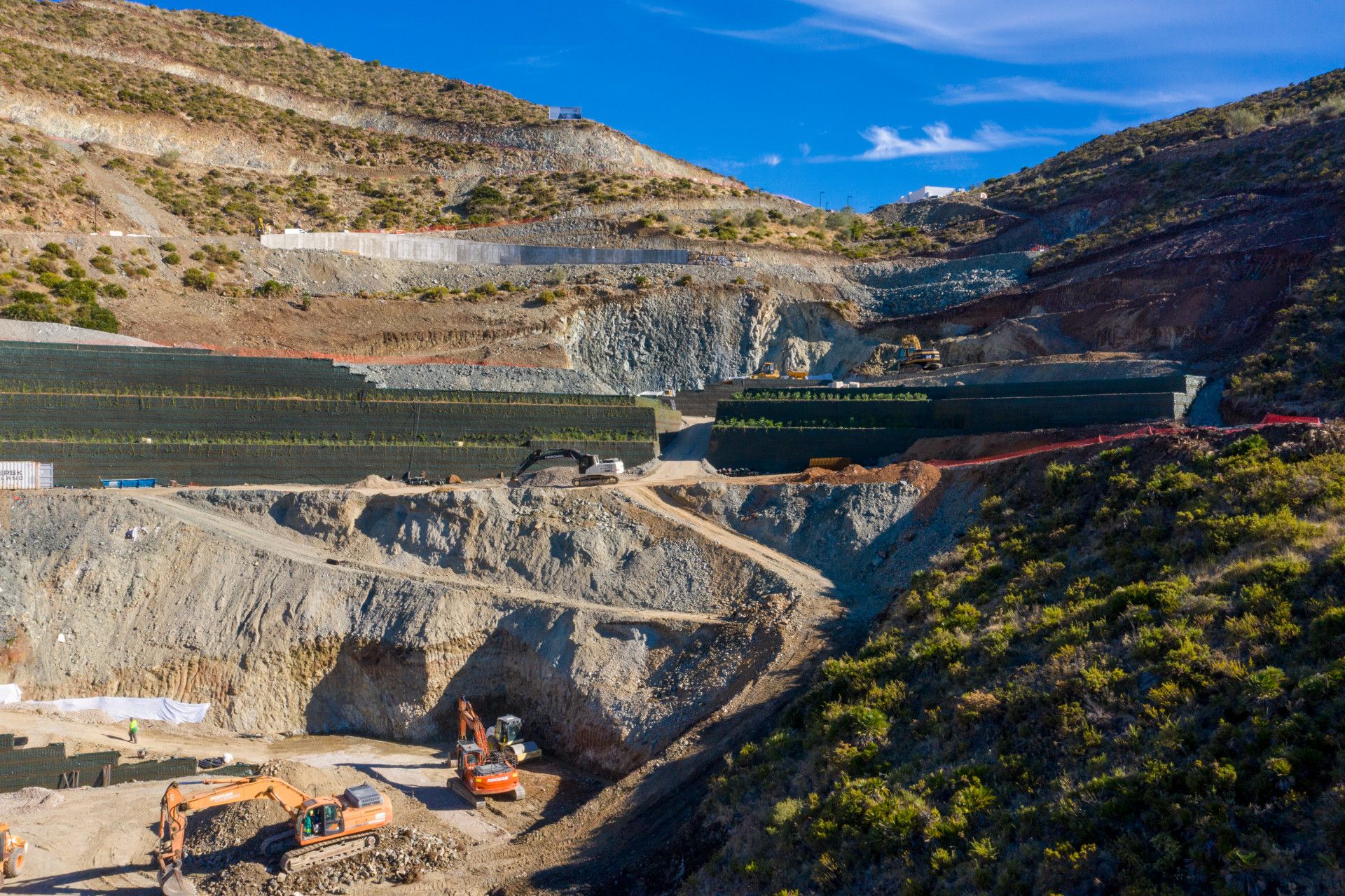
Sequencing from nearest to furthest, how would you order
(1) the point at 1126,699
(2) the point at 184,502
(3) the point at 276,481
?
(1) the point at 1126,699 < (2) the point at 184,502 < (3) the point at 276,481

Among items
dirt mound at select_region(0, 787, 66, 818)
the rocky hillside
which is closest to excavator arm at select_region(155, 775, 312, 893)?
dirt mound at select_region(0, 787, 66, 818)

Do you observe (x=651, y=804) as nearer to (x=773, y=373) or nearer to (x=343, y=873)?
(x=343, y=873)

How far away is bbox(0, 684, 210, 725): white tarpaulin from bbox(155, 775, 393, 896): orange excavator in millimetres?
5268

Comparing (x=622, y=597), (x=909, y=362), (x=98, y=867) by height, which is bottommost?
(x=98, y=867)

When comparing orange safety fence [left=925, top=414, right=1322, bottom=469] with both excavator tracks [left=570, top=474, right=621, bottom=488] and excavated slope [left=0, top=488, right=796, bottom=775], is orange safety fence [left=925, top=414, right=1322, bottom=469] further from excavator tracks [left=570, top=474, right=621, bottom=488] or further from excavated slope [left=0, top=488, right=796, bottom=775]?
excavator tracks [left=570, top=474, right=621, bottom=488]

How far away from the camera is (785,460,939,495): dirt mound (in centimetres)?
2652

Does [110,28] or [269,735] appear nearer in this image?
[269,735]

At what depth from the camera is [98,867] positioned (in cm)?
1783

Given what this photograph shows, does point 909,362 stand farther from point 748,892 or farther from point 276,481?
point 748,892

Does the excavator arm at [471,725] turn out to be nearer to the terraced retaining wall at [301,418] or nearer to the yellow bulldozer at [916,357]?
the terraced retaining wall at [301,418]

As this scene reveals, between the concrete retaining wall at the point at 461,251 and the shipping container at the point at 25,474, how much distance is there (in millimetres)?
26873

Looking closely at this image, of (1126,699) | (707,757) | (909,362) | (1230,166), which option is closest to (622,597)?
(707,757)

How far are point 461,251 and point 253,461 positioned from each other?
2787 cm

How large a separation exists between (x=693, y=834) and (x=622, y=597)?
10424mm
